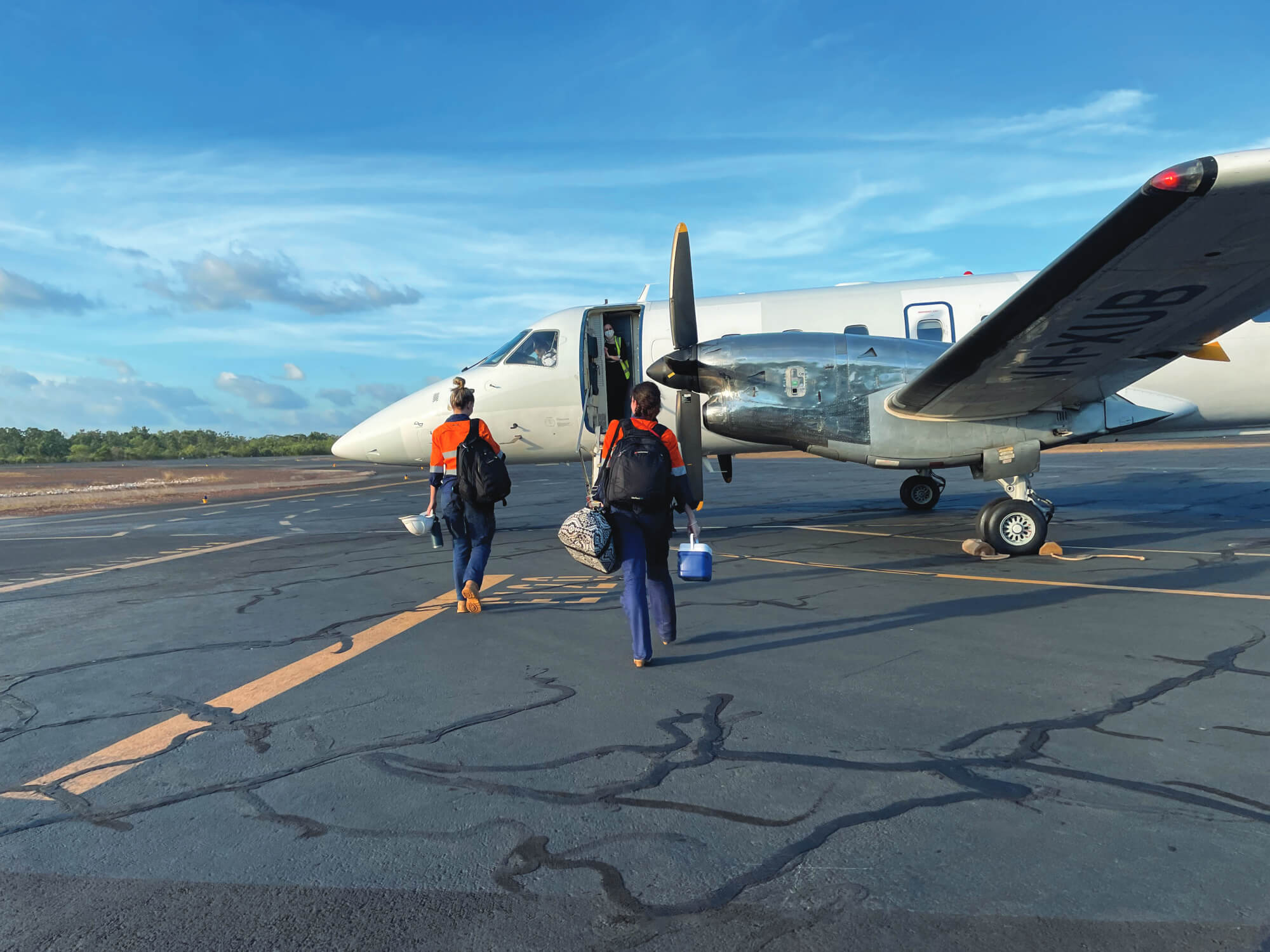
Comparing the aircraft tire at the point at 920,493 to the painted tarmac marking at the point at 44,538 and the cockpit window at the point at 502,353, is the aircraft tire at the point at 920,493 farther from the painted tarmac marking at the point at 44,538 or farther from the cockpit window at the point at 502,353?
the painted tarmac marking at the point at 44,538

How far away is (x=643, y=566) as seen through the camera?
17.0ft

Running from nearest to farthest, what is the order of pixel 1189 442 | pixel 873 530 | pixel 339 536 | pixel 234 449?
pixel 873 530
pixel 339 536
pixel 1189 442
pixel 234 449

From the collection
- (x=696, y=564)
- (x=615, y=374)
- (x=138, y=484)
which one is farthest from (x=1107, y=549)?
(x=138, y=484)

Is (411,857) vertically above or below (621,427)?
below

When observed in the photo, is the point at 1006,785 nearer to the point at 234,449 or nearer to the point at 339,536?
the point at 339,536

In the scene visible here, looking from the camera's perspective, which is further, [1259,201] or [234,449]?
[234,449]

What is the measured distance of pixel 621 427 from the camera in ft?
17.5

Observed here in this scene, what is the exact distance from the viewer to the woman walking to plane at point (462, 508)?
6.69 meters

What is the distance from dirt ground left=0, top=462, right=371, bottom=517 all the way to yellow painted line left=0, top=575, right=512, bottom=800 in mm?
18895

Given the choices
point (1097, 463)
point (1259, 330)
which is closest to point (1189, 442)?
point (1097, 463)

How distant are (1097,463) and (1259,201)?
22.2 meters

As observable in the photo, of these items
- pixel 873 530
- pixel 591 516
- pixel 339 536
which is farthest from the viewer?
pixel 339 536

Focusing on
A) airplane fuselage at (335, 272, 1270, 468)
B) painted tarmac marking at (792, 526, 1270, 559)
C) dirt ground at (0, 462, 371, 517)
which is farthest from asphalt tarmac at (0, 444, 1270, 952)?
dirt ground at (0, 462, 371, 517)

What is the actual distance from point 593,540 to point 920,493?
10264 millimetres
